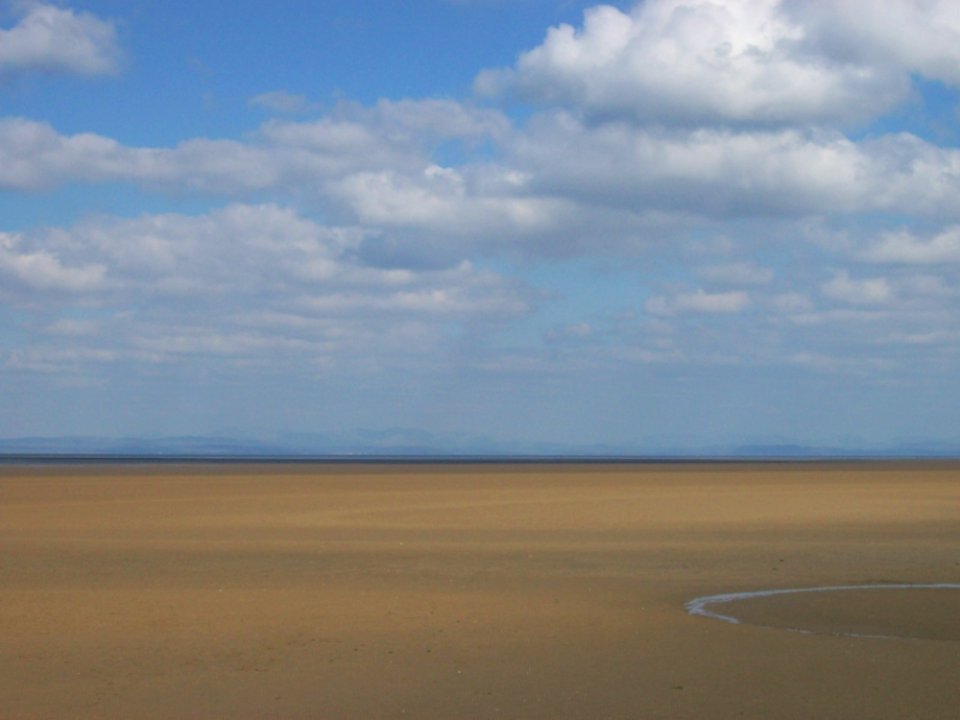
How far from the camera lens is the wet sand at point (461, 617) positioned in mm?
11469

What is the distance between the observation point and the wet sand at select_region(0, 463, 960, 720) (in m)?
11.5

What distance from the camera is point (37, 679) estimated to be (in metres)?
12.3

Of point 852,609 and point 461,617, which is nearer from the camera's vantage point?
point 461,617

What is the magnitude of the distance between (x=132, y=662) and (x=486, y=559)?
36.9 ft

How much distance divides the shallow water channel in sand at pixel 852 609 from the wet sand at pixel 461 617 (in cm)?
10

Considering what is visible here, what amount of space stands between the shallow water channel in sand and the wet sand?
98 mm

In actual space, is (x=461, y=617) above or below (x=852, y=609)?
below

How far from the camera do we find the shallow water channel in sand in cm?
1522

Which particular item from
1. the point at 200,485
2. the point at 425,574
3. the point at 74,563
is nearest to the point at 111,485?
the point at 200,485

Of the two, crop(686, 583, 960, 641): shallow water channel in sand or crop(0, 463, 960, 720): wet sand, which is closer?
crop(0, 463, 960, 720): wet sand

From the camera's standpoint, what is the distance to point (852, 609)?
16.9m

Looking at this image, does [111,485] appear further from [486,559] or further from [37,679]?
[37,679]

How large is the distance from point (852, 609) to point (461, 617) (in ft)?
17.0

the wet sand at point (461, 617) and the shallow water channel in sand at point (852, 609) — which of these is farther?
the shallow water channel in sand at point (852, 609)
